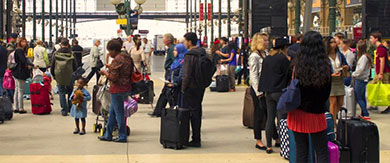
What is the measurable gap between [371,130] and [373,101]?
295 inches

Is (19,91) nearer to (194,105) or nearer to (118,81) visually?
(118,81)

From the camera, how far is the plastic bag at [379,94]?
1591 centimetres

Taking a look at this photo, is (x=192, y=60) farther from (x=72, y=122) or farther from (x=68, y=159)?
(x=72, y=122)

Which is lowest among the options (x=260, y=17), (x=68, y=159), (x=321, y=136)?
(x=68, y=159)

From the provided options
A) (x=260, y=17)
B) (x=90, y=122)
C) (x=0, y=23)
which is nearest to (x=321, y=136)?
(x=90, y=122)

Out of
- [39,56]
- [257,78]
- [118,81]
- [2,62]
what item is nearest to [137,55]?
[39,56]

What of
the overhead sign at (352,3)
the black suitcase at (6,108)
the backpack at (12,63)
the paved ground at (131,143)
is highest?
the overhead sign at (352,3)

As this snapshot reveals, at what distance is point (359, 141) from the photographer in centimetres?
868

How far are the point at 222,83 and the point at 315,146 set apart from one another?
1580cm

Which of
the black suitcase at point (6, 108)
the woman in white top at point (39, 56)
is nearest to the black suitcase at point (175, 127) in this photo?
the black suitcase at point (6, 108)

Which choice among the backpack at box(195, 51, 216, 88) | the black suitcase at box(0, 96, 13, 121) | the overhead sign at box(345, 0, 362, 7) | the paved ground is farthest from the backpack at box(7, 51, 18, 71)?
the overhead sign at box(345, 0, 362, 7)

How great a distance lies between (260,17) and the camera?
94.5ft

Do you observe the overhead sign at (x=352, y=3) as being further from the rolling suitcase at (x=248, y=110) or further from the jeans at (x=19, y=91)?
the rolling suitcase at (x=248, y=110)

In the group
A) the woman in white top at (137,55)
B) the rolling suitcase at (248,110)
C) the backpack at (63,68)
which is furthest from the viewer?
the woman in white top at (137,55)
